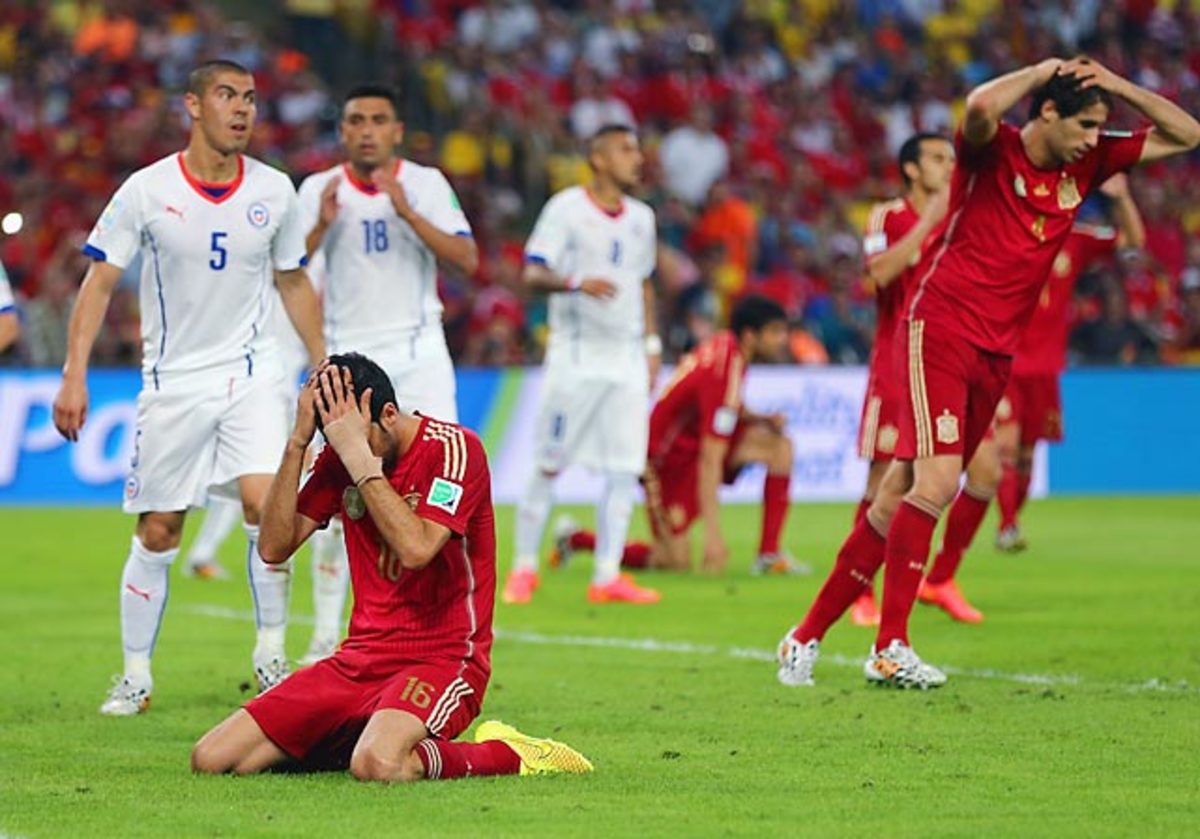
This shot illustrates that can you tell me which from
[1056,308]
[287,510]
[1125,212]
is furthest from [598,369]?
[287,510]

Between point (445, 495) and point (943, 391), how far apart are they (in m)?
3.10

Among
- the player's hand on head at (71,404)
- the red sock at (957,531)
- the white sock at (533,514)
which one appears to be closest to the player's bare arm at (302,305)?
the player's hand on head at (71,404)

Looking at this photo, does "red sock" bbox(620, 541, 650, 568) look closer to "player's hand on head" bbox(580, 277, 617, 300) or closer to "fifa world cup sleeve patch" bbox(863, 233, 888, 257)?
"player's hand on head" bbox(580, 277, 617, 300)

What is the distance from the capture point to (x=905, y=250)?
10.4 meters

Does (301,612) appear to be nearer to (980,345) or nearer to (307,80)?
(980,345)

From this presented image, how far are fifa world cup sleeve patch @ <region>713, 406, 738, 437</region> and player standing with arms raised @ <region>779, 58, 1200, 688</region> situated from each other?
567cm

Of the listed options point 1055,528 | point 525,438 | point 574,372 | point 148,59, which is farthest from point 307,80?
point 574,372

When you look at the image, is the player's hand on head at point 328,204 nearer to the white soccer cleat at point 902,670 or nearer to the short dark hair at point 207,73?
the short dark hair at point 207,73

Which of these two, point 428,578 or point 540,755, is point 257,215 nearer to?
point 428,578

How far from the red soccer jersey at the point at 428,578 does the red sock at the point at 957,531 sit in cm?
531

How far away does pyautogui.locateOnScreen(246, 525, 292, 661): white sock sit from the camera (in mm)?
9500

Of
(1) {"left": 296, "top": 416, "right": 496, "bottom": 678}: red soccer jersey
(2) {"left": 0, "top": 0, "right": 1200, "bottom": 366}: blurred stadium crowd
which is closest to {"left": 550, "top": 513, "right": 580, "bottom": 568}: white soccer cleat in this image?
(2) {"left": 0, "top": 0, "right": 1200, "bottom": 366}: blurred stadium crowd

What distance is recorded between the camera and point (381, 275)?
37.4 feet

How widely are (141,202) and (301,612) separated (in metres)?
4.59
